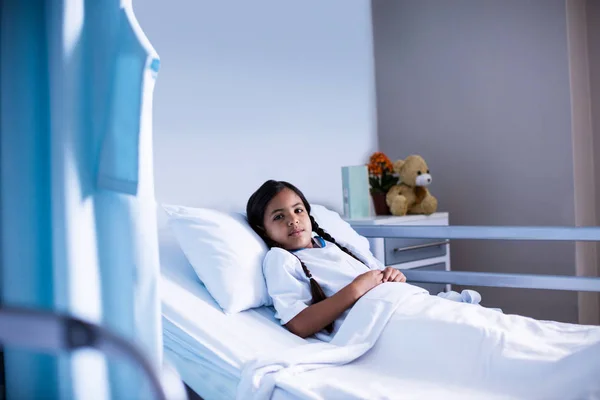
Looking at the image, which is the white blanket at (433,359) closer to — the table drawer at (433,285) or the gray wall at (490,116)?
the table drawer at (433,285)

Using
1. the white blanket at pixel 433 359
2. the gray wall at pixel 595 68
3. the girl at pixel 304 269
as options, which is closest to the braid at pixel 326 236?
the girl at pixel 304 269

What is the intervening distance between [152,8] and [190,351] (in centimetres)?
123

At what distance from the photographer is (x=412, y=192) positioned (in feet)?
10.1

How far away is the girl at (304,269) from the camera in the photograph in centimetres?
173

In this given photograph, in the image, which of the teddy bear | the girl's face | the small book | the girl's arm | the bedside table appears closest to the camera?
the girl's arm

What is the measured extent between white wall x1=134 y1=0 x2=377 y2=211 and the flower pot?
19 cm

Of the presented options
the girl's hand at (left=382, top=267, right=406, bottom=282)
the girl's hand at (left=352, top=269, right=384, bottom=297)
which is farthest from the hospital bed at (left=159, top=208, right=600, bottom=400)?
the girl's hand at (left=382, top=267, right=406, bottom=282)

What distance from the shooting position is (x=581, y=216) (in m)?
3.14

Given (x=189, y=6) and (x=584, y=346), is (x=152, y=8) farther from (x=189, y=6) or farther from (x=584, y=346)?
(x=584, y=346)

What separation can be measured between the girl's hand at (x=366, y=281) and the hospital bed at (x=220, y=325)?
8.6 inches

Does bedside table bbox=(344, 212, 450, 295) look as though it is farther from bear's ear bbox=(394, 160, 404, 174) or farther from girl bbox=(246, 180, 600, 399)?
girl bbox=(246, 180, 600, 399)

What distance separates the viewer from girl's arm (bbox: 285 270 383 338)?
5.63 ft

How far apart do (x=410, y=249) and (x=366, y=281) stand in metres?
1.10

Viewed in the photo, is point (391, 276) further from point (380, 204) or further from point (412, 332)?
point (380, 204)
